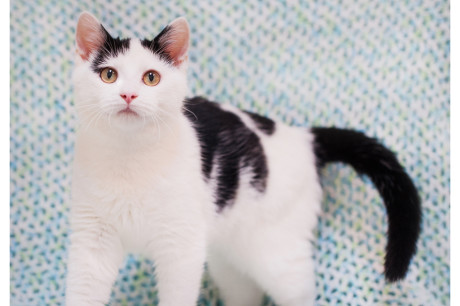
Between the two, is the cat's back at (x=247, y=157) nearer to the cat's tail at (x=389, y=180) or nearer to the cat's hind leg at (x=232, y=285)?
the cat's tail at (x=389, y=180)

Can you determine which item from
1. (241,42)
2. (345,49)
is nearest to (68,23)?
(241,42)

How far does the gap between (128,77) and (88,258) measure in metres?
0.44

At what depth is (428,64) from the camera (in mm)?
1590

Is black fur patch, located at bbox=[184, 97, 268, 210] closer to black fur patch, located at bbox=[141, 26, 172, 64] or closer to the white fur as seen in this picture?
the white fur

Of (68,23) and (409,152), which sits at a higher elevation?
(68,23)

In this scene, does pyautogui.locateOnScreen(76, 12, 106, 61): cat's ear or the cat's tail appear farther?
the cat's tail

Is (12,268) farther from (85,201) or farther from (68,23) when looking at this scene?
(68,23)

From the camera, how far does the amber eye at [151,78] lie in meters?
1.09

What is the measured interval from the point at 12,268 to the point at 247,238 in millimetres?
731

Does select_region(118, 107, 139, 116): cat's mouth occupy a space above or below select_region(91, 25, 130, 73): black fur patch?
below

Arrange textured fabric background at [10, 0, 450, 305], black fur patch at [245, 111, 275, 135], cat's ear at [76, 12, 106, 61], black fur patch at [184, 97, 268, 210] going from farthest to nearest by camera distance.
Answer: textured fabric background at [10, 0, 450, 305], black fur patch at [245, 111, 275, 135], black fur patch at [184, 97, 268, 210], cat's ear at [76, 12, 106, 61]

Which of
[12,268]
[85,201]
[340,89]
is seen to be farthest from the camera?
[340,89]

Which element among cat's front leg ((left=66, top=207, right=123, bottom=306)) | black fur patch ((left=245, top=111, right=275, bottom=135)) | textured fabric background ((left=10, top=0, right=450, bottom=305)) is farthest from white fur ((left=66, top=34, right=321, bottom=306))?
textured fabric background ((left=10, top=0, right=450, bottom=305))

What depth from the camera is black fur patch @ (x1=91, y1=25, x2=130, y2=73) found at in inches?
43.4
